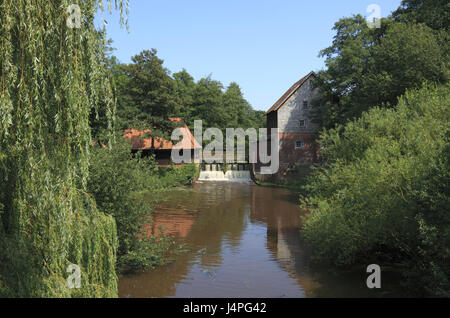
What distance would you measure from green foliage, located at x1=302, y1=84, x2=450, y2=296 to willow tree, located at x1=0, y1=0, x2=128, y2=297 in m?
8.29

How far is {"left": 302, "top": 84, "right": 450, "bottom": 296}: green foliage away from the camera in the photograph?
369 inches

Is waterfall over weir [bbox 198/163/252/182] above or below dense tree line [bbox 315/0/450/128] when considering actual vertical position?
below

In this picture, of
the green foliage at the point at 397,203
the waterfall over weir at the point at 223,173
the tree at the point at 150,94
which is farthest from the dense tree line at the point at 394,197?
the waterfall over weir at the point at 223,173

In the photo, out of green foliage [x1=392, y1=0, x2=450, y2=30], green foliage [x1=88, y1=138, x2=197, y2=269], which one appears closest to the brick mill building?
green foliage [x1=392, y1=0, x2=450, y2=30]

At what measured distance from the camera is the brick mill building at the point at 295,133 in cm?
4016

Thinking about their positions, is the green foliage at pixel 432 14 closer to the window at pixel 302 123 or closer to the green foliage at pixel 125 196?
the window at pixel 302 123

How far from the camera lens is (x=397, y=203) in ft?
36.7

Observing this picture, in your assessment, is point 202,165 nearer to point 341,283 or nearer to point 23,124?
point 341,283

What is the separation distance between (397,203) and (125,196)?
868cm

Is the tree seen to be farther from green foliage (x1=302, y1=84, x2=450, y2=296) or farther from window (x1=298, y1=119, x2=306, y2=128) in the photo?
green foliage (x1=302, y1=84, x2=450, y2=296)

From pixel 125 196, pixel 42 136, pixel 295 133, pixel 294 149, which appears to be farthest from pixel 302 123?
pixel 42 136

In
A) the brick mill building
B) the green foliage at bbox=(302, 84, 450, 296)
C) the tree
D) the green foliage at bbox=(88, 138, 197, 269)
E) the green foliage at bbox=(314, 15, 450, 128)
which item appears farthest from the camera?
the brick mill building
